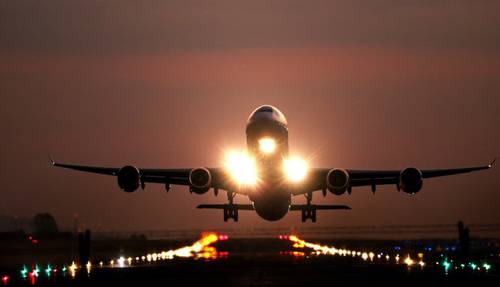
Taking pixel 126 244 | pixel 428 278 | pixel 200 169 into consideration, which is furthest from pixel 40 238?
pixel 428 278

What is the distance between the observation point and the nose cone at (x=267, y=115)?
61719mm

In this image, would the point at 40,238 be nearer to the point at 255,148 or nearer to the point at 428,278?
the point at 255,148

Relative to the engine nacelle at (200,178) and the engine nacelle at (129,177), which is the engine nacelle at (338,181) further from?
the engine nacelle at (129,177)

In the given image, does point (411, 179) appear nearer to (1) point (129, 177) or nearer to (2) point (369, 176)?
(2) point (369, 176)

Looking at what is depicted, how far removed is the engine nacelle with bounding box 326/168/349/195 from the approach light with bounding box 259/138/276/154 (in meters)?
4.73

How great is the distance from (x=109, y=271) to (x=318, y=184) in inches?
899

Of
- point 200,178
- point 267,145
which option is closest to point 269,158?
point 267,145

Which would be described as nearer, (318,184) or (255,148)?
(255,148)

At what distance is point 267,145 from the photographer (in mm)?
59875

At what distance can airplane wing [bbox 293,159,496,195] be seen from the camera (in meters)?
63.7

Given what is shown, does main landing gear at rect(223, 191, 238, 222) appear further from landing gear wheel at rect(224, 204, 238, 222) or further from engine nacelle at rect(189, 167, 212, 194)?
engine nacelle at rect(189, 167, 212, 194)

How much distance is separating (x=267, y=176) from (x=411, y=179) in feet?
34.9

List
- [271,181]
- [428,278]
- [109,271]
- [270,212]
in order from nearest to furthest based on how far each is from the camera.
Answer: [428,278] < [109,271] < [271,181] < [270,212]

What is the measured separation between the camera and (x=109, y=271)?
47156 mm
